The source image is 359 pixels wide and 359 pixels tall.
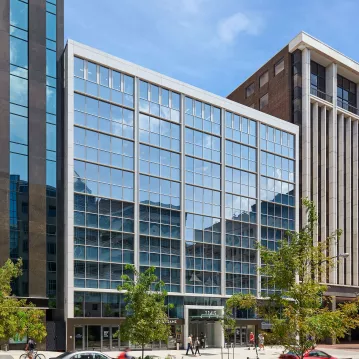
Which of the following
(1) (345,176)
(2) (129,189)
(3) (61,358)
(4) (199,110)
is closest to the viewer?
(3) (61,358)

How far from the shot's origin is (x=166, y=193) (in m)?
56.4

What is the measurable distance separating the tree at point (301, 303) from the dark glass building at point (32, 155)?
28.9m

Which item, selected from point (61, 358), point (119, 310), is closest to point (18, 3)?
point (119, 310)

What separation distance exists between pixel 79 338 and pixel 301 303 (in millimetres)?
30550

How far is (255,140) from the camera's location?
A: 65500mm

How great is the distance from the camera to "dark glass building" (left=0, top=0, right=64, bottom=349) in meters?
47.0

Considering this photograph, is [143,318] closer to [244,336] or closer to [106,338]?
[106,338]

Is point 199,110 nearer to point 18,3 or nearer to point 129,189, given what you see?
point 129,189

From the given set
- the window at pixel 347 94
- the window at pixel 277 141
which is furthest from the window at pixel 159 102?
the window at pixel 347 94

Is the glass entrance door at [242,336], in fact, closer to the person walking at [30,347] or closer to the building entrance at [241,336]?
the building entrance at [241,336]

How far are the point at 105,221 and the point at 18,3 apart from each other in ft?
68.7

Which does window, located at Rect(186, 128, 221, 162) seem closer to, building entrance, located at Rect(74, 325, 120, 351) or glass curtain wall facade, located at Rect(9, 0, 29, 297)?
glass curtain wall facade, located at Rect(9, 0, 29, 297)

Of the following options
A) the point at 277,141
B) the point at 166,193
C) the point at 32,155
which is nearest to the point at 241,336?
the point at 166,193

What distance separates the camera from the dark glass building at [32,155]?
47.0 m
